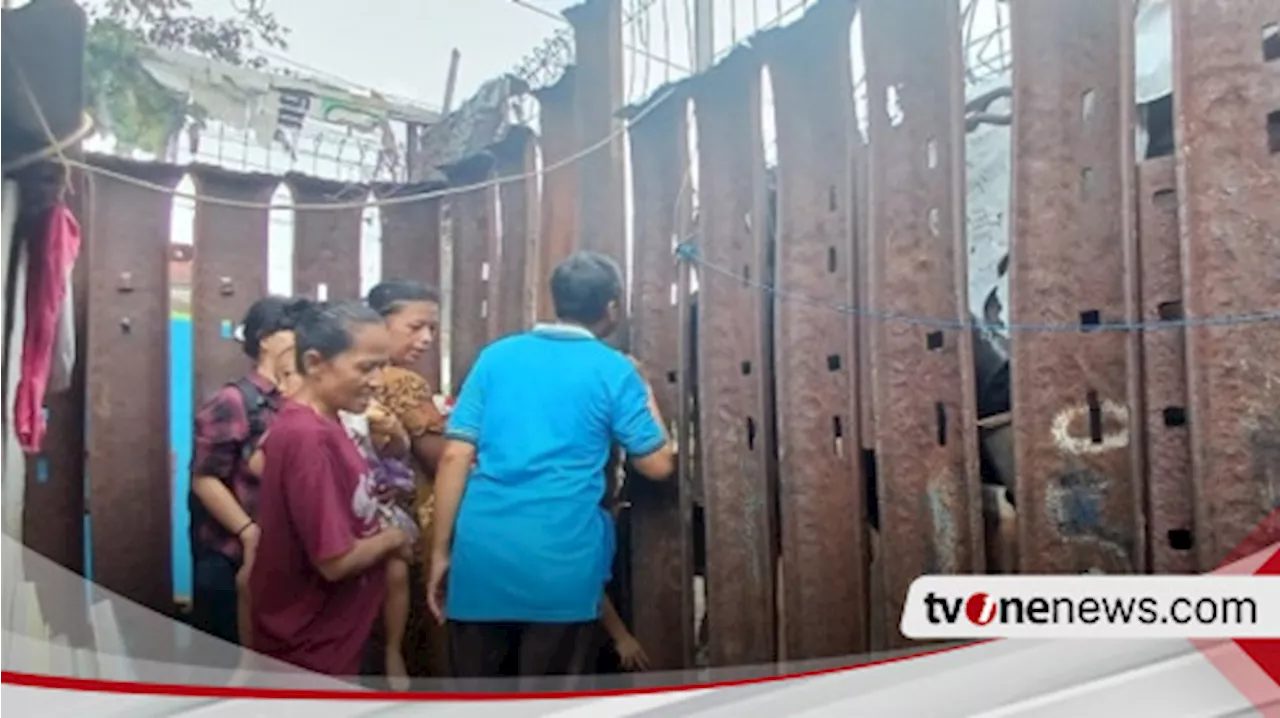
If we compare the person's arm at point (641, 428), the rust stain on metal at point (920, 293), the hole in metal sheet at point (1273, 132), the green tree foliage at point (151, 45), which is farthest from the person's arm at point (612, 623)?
the hole in metal sheet at point (1273, 132)

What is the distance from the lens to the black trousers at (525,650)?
923 mm

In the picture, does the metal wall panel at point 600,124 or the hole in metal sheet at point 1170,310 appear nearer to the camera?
the hole in metal sheet at point 1170,310

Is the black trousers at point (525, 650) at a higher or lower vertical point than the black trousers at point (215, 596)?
lower

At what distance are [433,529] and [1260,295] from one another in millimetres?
751

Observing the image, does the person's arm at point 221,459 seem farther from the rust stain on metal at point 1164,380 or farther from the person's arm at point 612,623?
the rust stain on metal at point 1164,380

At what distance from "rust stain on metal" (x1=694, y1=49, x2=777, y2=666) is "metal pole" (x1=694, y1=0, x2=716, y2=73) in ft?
0.05

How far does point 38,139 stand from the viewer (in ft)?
2.85

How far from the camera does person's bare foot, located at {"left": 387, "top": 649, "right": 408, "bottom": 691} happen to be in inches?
36.2

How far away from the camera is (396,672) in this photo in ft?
3.03

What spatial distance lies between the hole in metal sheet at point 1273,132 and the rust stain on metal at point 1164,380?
0.24 feet

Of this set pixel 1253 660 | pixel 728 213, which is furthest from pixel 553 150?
pixel 1253 660

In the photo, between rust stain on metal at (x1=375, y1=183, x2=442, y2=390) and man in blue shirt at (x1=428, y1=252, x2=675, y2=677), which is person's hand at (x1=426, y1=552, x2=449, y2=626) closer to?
man in blue shirt at (x1=428, y1=252, x2=675, y2=677)

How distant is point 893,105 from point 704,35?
0.66ft

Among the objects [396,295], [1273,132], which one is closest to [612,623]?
[396,295]
